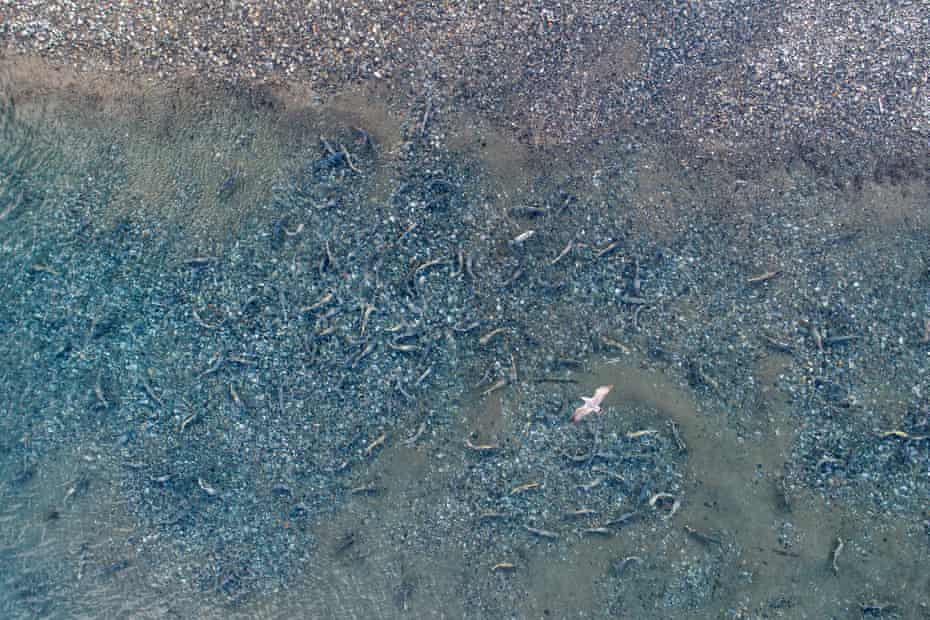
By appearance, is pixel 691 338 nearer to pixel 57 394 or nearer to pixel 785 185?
pixel 785 185

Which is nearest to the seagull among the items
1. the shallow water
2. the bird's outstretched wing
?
the bird's outstretched wing

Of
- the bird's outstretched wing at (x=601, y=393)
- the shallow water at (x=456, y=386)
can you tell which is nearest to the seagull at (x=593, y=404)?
the bird's outstretched wing at (x=601, y=393)

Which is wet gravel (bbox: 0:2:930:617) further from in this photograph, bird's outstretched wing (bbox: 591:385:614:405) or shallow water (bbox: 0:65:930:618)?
bird's outstretched wing (bbox: 591:385:614:405)

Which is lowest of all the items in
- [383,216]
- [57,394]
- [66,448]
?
[66,448]

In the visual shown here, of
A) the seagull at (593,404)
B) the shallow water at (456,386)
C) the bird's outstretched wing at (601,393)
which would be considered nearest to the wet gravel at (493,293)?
the shallow water at (456,386)

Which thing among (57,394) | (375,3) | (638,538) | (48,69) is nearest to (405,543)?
(638,538)

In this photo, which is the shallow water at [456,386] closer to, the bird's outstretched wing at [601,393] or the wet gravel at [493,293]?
the wet gravel at [493,293]
